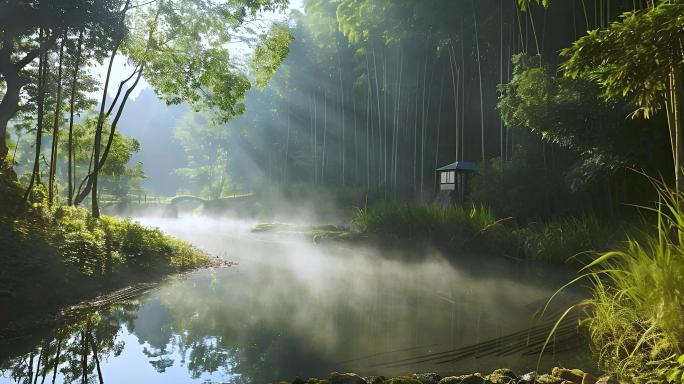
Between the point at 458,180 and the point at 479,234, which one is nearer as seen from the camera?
the point at 479,234

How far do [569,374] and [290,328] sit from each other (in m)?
2.73

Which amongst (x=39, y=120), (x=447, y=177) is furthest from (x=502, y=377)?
(x=447, y=177)

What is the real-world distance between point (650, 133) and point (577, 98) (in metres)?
1.38

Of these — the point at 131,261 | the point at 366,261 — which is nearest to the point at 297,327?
the point at 131,261

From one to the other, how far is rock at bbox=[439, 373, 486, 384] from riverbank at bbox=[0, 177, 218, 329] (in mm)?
4107

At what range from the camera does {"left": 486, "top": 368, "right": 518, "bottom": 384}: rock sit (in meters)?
3.36

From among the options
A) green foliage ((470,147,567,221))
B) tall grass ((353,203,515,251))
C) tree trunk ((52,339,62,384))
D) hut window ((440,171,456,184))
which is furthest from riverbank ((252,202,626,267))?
tree trunk ((52,339,62,384))

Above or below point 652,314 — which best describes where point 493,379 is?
below

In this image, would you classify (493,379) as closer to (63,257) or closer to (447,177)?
(63,257)

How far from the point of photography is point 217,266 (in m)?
9.88

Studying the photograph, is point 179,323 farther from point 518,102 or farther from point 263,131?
point 263,131

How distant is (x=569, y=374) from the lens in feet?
11.2

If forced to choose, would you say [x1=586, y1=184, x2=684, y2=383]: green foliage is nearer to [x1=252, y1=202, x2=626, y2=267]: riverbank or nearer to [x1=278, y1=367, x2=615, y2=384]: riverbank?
[x1=278, y1=367, x2=615, y2=384]: riverbank

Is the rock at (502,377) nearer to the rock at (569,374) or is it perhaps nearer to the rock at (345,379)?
the rock at (569,374)
